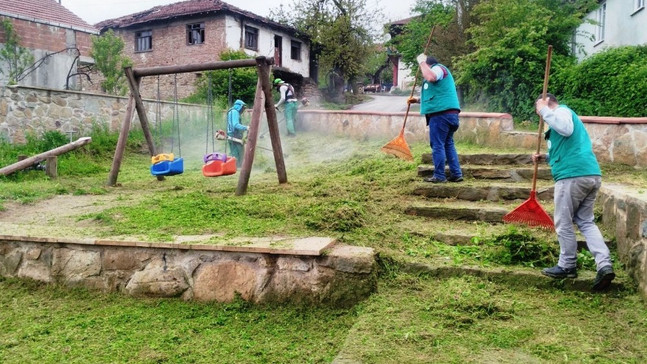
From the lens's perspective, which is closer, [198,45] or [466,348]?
[466,348]

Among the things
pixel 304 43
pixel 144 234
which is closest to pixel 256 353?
pixel 144 234

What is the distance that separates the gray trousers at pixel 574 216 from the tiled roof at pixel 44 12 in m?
18.5

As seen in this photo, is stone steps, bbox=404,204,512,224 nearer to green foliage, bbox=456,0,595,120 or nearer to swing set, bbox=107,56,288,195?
swing set, bbox=107,56,288,195

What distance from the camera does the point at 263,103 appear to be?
7125mm

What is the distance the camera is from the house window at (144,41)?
27.1 m

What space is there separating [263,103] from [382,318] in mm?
4256

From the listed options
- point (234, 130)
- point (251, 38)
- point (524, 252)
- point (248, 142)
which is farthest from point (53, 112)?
point (251, 38)

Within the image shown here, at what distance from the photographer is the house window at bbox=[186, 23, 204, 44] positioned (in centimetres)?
2553

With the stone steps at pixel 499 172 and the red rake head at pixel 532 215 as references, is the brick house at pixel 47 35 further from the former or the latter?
the red rake head at pixel 532 215

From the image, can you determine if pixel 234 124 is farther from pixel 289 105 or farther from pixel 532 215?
pixel 532 215

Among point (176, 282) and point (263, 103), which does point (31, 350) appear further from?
point (263, 103)

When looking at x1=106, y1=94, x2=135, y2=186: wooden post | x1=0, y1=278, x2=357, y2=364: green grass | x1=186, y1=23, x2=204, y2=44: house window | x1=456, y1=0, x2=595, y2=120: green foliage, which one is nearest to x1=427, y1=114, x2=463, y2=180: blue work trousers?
x1=0, y1=278, x2=357, y2=364: green grass

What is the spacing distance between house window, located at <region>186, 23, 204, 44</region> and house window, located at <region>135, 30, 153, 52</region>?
239 cm

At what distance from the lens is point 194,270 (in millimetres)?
4281
